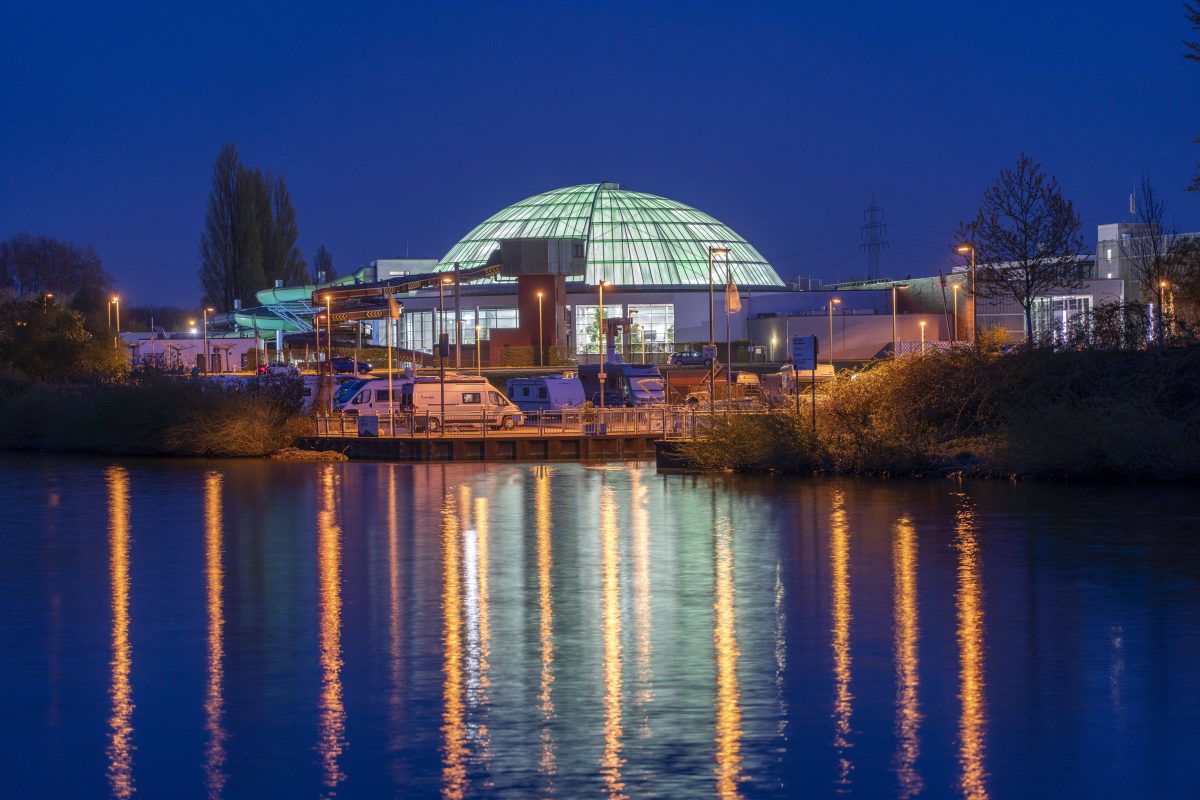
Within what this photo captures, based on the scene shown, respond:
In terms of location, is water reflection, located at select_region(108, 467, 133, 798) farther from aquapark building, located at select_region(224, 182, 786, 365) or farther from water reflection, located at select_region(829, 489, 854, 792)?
aquapark building, located at select_region(224, 182, 786, 365)

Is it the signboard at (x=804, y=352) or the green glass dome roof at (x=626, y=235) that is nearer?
the signboard at (x=804, y=352)

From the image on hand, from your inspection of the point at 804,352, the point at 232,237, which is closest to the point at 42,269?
the point at 232,237

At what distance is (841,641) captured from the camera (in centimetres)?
1440

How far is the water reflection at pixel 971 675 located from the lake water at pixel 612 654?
43 mm

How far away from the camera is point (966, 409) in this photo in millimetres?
35094

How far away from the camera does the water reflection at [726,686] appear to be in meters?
10.1

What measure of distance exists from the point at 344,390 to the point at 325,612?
126 feet

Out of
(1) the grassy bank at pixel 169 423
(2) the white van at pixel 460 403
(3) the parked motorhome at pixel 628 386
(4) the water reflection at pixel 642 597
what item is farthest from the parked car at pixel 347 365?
(4) the water reflection at pixel 642 597

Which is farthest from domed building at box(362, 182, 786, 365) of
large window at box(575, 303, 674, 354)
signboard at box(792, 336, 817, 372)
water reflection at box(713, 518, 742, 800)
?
water reflection at box(713, 518, 742, 800)

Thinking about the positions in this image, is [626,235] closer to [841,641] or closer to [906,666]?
[841,641]

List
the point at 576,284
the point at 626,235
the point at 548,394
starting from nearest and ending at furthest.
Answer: the point at 548,394 < the point at 576,284 < the point at 626,235

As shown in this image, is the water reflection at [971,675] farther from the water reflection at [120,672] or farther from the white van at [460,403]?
the white van at [460,403]

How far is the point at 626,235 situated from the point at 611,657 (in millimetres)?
91410

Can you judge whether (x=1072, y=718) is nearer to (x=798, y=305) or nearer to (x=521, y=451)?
(x=521, y=451)
